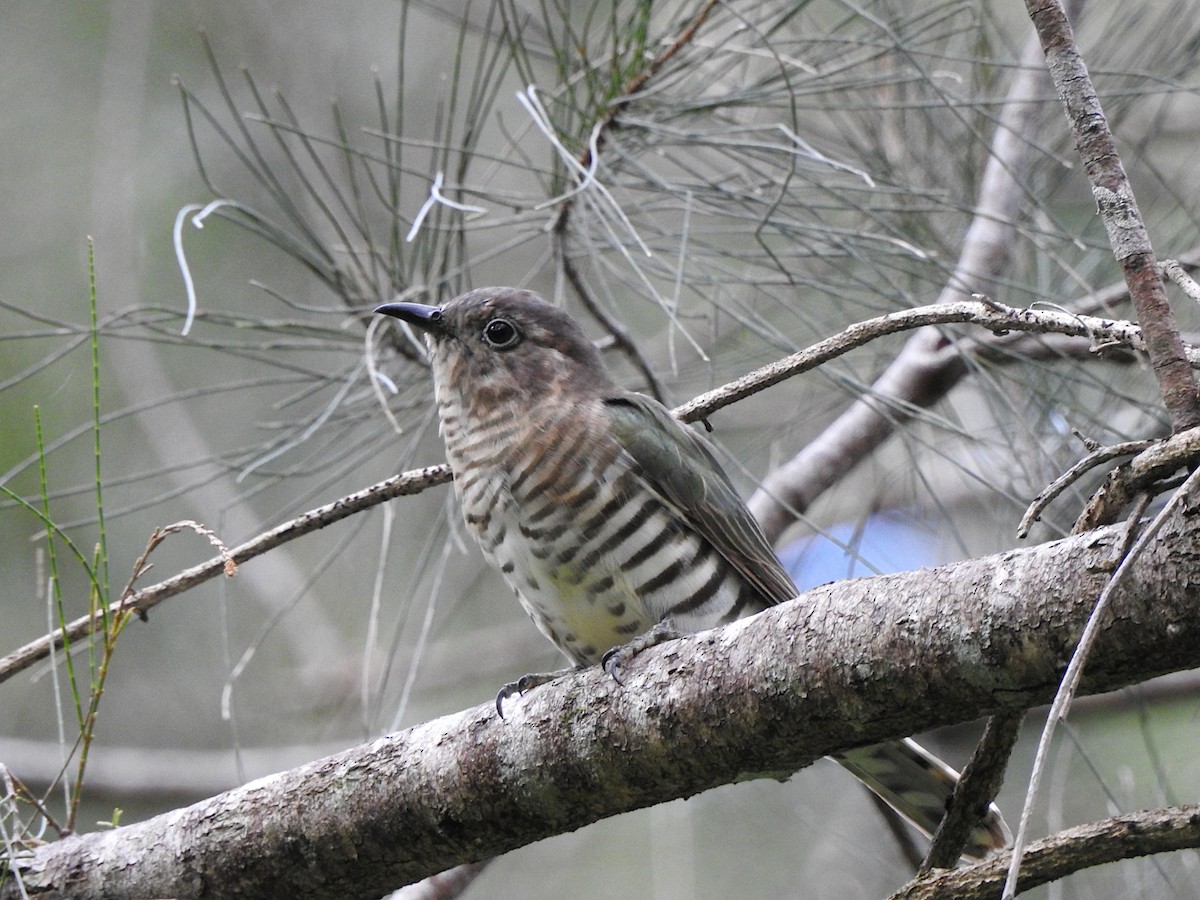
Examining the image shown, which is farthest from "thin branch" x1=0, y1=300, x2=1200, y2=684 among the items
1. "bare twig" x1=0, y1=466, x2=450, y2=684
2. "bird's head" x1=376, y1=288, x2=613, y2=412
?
"bird's head" x1=376, y1=288, x2=613, y2=412

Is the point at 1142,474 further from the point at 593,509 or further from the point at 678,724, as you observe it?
the point at 593,509

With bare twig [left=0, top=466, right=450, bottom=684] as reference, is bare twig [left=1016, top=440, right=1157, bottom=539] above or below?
below

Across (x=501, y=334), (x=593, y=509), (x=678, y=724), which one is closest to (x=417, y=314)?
(x=501, y=334)

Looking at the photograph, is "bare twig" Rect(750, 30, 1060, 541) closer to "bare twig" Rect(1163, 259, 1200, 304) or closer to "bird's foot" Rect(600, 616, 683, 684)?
"bird's foot" Rect(600, 616, 683, 684)

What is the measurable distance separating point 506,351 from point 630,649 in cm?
121

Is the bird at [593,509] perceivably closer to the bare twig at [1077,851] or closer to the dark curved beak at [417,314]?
the dark curved beak at [417,314]

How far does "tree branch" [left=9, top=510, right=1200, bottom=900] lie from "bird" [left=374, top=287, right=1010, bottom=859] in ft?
1.44

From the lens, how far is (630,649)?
7.21ft

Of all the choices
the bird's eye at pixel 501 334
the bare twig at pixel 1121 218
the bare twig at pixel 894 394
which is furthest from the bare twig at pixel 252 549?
the bare twig at pixel 894 394

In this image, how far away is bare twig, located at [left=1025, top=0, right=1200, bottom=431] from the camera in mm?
1489

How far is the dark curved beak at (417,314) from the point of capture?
9.78ft

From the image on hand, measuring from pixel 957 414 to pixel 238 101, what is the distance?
A: 341cm

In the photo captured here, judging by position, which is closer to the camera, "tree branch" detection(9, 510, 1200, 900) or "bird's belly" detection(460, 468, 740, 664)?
"tree branch" detection(9, 510, 1200, 900)

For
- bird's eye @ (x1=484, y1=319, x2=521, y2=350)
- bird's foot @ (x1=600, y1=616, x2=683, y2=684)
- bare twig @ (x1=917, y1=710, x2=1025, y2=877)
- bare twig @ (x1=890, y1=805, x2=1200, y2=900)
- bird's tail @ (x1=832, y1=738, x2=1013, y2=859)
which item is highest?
bird's eye @ (x1=484, y1=319, x2=521, y2=350)
